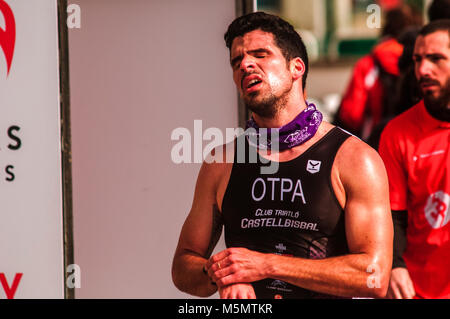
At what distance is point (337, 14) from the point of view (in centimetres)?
1496

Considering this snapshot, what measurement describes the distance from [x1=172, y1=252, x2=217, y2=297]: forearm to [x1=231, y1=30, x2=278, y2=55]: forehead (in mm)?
800

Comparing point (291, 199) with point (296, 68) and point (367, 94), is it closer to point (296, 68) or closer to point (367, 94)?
point (296, 68)

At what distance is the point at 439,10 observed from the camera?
4320mm

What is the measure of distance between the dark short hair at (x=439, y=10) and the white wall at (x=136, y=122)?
171 centimetres

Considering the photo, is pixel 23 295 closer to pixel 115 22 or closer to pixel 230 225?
pixel 230 225

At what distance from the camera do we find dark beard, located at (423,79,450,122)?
305 centimetres

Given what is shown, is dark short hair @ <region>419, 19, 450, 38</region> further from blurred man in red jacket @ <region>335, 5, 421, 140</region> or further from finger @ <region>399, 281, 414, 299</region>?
blurred man in red jacket @ <region>335, 5, 421, 140</region>

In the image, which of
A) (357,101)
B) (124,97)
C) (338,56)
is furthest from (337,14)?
(124,97)

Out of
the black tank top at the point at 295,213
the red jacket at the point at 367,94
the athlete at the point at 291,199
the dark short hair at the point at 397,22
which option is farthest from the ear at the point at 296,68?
the dark short hair at the point at 397,22

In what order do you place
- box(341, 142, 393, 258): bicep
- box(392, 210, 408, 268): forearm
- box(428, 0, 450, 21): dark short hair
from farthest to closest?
box(428, 0, 450, 21): dark short hair
box(392, 210, 408, 268): forearm
box(341, 142, 393, 258): bicep

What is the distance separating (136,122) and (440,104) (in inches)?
54.9

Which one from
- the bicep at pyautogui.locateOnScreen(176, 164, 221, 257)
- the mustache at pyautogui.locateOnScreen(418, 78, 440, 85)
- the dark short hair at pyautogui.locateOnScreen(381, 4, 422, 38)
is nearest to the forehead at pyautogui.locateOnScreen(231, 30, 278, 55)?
the bicep at pyautogui.locateOnScreen(176, 164, 221, 257)

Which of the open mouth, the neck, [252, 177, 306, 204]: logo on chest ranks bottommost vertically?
[252, 177, 306, 204]: logo on chest
